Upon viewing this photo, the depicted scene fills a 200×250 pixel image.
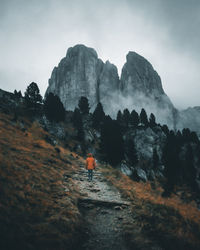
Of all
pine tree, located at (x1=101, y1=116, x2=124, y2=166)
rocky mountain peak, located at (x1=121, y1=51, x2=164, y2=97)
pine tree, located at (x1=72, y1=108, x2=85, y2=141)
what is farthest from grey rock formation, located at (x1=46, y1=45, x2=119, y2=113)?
pine tree, located at (x1=101, y1=116, x2=124, y2=166)

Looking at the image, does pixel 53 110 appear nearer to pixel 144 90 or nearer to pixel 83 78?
pixel 83 78

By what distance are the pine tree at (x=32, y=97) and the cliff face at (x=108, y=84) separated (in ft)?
252

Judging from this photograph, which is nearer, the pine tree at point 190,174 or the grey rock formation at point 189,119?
the pine tree at point 190,174

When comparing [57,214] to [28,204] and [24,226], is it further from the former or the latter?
[24,226]

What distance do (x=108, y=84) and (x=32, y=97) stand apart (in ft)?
339

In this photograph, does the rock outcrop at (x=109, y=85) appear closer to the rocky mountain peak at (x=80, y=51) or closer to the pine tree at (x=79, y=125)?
the rocky mountain peak at (x=80, y=51)

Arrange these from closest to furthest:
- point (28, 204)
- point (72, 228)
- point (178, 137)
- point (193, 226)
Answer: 1. point (72, 228)
2. point (28, 204)
3. point (193, 226)
4. point (178, 137)

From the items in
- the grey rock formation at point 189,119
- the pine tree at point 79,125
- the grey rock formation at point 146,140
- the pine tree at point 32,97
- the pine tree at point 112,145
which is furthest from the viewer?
the grey rock formation at point 189,119

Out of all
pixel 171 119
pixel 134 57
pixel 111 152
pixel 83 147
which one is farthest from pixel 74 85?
pixel 111 152

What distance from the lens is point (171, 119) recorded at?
140m

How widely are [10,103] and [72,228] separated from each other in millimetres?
49737

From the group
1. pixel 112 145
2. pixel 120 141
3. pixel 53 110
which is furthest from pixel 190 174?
→ pixel 53 110

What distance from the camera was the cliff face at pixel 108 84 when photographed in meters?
135

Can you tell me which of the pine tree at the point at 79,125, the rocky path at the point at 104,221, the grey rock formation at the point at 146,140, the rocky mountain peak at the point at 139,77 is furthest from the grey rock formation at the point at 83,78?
the rocky path at the point at 104,221
